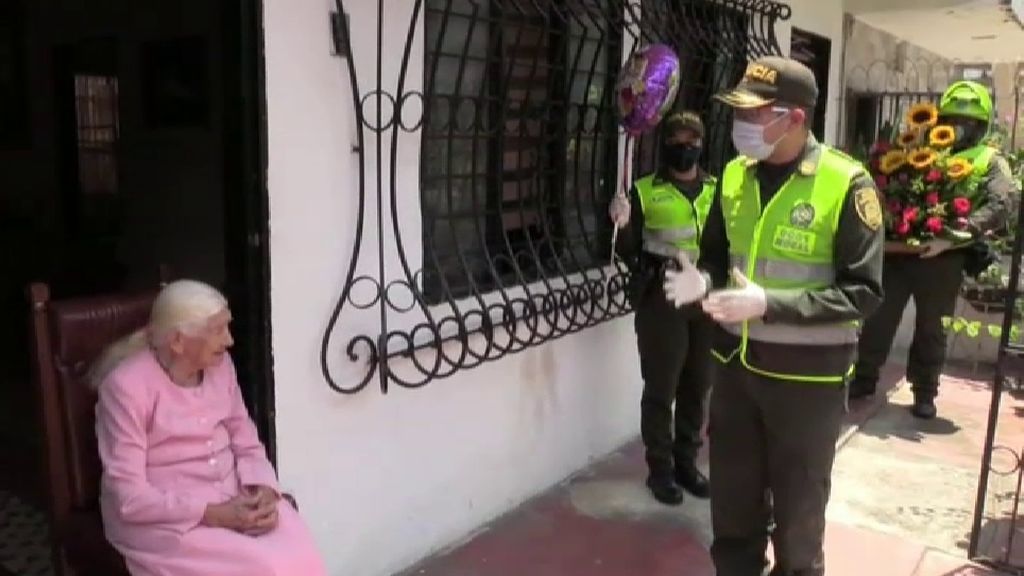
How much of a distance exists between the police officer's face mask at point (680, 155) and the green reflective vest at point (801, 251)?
0.81m

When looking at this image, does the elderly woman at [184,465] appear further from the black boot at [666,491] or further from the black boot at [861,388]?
the black boot at [861,388]

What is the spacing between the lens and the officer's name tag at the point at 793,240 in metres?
2.33

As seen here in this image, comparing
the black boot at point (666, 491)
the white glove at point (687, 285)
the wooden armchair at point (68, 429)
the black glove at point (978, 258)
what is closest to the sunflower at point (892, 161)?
the black glove at point (978, 258)

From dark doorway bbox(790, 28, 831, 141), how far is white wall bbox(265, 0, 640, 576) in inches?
123

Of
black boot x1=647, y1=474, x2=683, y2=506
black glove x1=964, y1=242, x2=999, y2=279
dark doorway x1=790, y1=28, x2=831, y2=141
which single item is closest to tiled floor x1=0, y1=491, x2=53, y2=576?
black boot x1=647, y1=474, x2=683, y2=506

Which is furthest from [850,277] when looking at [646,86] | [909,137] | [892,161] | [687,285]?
[909,137]

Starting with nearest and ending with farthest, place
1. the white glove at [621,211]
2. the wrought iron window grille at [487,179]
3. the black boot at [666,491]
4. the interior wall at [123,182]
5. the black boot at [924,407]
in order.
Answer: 1. the wrought iron window grille at [487,179]
2. the interior wall at [123,182]
3. the white glove at [621,211]
4. the black boot at [666,491]
5. the black boot at [924,407]

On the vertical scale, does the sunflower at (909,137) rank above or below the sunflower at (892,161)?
above

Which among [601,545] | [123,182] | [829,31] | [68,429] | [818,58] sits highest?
[829,31]

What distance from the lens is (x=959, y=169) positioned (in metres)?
4.30

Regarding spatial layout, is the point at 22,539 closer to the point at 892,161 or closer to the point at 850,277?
the point at 850,277

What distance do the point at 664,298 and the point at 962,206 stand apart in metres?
1.96

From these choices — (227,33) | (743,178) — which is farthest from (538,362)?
(227,33)

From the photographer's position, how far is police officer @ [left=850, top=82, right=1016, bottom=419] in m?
4.38
